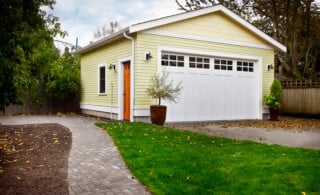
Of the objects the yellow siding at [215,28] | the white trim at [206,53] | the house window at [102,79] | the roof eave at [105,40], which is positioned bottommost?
the house window at [102,79]

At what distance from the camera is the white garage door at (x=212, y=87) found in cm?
1238

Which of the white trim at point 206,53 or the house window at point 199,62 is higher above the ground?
the white trim at point 206,53

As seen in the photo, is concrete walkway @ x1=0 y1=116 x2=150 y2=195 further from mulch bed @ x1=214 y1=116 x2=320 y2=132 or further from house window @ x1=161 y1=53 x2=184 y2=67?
mulch bed @ x1=214 y1=116 x2=320 y2=132

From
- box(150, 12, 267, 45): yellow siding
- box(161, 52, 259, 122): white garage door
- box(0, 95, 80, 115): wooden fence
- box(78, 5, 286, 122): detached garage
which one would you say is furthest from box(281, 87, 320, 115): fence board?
box(0, 95, 80, 115): wooden fence

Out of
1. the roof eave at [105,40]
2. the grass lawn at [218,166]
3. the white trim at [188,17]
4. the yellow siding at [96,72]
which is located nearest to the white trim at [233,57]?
the white trim at [188,17]

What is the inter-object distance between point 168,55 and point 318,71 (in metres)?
19.9

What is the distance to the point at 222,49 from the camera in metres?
13.5

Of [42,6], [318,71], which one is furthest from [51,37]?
[318,71]

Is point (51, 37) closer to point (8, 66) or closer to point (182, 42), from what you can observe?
point (8, 66)

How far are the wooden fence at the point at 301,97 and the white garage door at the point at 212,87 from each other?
8.98 feet

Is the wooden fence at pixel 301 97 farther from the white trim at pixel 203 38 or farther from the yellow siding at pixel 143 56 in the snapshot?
the yellow siding at pixel 143 56

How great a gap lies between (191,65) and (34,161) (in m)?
7.96

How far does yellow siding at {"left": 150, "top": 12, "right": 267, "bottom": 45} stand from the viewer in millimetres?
12489

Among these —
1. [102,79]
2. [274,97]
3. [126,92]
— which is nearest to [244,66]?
[274,97]
